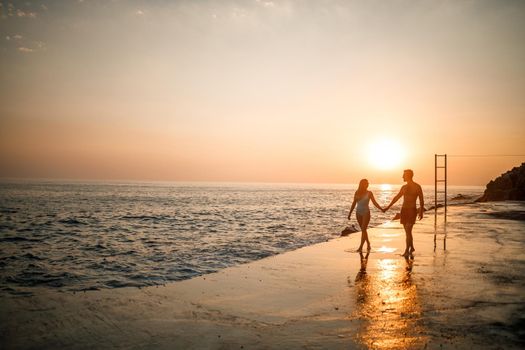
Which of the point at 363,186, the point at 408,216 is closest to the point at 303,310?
the point at 363,186

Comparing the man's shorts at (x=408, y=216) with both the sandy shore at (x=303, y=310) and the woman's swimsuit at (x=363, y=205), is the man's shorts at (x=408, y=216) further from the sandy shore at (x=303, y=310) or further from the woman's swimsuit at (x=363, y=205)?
the sandy shore at (x=303, y=310)

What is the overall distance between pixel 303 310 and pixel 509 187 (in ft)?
148

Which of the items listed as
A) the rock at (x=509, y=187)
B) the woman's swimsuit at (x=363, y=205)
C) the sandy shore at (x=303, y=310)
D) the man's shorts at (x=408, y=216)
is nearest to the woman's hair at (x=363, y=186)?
the woman's swimsuit at (x=363, y=205)

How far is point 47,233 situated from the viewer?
20969 mm

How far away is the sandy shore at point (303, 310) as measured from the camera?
448cm

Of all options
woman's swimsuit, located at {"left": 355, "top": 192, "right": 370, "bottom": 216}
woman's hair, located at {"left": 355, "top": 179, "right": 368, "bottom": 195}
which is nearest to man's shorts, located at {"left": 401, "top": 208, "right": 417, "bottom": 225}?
woman's swimsuit, located at {"left": 355, "top": 192, "right": 370, "bottom": 216}

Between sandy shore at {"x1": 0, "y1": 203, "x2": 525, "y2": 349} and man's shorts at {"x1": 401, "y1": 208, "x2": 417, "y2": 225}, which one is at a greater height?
man's shorts at {"x1": 401, "y1": 208, "x2": 417, "y2": 225}

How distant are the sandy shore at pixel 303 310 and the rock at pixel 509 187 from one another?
35.2m

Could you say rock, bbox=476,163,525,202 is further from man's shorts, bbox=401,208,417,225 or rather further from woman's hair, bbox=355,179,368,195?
woman's hair, bbox=355,179,368,195

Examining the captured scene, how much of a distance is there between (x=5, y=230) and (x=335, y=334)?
25268mm

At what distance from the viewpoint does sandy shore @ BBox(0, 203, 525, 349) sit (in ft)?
14.7

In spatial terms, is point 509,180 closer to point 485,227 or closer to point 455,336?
point 485,227

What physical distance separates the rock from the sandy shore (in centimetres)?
3524

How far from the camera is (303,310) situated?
568 cm
